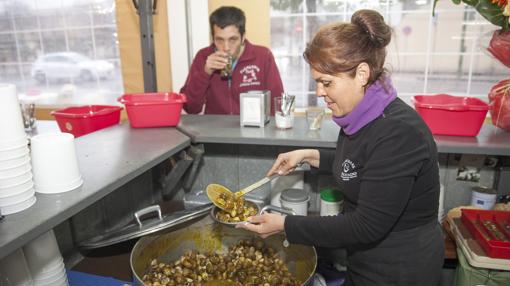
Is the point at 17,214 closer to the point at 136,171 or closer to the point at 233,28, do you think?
the point at 136,171

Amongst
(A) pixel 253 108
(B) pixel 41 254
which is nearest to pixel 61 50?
(A) pixel 253 108

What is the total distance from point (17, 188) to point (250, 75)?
5.43ft

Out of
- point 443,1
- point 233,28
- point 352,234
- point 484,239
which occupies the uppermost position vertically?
point 443,1

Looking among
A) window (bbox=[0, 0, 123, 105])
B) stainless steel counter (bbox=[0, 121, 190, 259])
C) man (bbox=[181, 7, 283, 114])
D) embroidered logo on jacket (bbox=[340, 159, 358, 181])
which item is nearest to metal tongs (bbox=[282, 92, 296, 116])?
stainless steel counter (bbox=[0, 121, 190, 259])

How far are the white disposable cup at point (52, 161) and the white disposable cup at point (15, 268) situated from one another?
208 millimetres

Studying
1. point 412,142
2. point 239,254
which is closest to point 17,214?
point 239,254

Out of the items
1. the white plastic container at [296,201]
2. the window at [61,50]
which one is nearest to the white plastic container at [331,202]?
the white plastic container at [296,201]

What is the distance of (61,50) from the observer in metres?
2.98

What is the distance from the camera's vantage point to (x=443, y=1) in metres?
2.44

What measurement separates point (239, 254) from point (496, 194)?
1.00m

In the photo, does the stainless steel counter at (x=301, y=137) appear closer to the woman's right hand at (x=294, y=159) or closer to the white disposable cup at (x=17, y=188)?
the woman's right hand at (x=294, y=159)

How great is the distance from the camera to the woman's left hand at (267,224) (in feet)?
3.48

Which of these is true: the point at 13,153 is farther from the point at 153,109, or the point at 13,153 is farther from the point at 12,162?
the point at 153,109

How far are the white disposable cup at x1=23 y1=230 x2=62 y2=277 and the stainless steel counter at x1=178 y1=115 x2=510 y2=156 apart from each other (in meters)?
0.61
